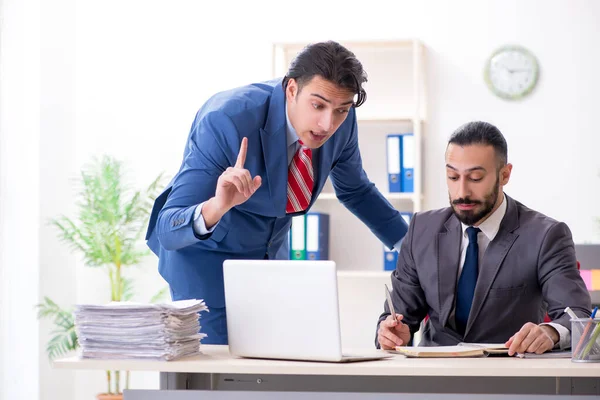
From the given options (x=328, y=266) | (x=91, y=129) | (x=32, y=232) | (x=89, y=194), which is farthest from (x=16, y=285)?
(x=328, y=266)

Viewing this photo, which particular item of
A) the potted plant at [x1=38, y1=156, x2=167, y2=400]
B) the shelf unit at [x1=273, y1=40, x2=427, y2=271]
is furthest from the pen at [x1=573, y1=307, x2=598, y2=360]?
the potted plant at [x1=38, y1=156, x2=167, y2=400]

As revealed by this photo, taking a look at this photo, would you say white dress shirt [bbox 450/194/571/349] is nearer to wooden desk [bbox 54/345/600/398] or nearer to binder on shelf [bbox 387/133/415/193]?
wooden desk [bbox 54/345/600/398]

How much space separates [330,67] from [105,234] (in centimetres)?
265

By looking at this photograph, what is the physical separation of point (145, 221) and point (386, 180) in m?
1.33

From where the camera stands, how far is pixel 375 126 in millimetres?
4672

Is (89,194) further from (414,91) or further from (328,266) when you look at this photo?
(328,266)

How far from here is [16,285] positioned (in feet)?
15.0

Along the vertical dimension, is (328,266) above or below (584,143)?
below

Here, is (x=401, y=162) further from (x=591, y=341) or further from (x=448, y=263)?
(x=591, y=341)

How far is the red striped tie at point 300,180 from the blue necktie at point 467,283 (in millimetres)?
476

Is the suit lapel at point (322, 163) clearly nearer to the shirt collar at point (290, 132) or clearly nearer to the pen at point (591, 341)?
the shirt collar at point (290, 132)

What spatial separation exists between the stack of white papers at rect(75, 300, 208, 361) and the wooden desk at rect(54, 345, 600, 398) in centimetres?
3

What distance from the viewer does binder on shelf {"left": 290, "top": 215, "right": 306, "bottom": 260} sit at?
4.48 metres

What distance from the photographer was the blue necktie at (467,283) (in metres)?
2.37
